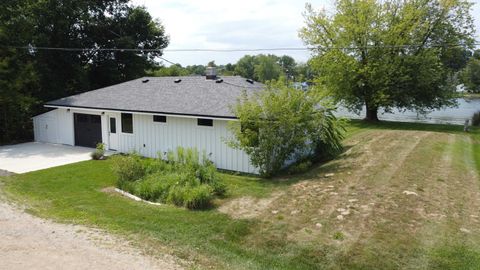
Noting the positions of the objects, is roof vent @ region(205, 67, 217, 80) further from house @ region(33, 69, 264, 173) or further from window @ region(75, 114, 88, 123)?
window @ region(75, 114, 88, 123)

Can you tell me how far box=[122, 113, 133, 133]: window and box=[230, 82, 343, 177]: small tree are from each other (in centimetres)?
593

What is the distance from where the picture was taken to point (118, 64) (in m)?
28.9

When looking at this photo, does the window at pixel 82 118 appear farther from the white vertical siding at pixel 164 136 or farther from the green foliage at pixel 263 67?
the green foliage at pixel 263 67

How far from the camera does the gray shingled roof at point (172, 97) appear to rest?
14.5 meters

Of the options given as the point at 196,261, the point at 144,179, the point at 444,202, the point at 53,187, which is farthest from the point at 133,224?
the point at 444,202

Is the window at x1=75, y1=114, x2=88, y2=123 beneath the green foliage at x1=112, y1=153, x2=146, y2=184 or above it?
above

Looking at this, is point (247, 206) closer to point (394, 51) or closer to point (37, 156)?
point (37, 156)

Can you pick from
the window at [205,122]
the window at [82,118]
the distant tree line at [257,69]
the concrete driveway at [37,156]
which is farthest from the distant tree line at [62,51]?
the window at [205,122]

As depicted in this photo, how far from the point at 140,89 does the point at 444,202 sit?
14589mm

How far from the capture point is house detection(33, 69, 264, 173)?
548 inches

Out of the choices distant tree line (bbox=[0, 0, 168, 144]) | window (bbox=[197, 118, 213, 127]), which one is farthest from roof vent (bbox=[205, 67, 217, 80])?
distant tree line (bbox=[0, 0, 168, 144])

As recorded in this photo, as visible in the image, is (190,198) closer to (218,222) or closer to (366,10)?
(218,222)

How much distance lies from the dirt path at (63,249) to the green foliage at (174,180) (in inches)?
93.4

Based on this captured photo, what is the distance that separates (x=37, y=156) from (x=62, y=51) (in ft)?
34.8
